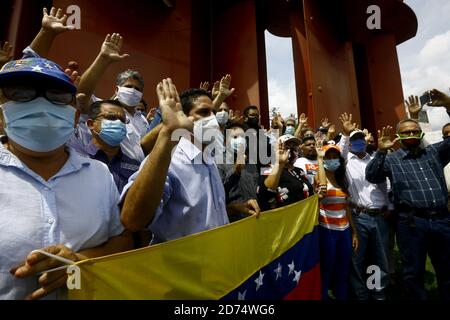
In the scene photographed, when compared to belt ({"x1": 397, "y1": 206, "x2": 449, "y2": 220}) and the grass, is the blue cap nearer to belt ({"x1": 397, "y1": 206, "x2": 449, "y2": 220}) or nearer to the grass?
belt ({"x1": 397, "y1": 206, "x2": 449, "y2": 220})

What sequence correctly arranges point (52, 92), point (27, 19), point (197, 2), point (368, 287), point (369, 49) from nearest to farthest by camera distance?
point (52, 92) < point (368, 287) < point (27, 19) < point (197, 2) < point (369, 49)

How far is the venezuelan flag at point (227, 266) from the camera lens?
3.93 ft

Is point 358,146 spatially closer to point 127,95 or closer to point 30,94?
point 127,95

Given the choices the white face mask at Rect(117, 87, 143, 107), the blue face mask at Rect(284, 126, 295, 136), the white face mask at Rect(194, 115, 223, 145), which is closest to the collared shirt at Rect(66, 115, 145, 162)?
the white face mask at Rect(117, 87, 143, 107)

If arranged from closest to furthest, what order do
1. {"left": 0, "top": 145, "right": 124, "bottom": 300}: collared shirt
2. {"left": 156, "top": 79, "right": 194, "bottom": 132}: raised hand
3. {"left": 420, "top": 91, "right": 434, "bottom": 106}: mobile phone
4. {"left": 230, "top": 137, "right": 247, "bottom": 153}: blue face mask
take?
{"left": 0, "top": 145, "right": 124, "bottom": 300}: collared shirt
{"left": 156, "top": 79, "right": 194, "bottom": 132}: raised hand
{"left": 230, "top": 137, "right": 247, "bottom": 153}: blue face mask
{"left": 420, "top": 91, "right": 434, "bottom": 106}: mobile phone

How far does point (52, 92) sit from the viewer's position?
3.99ft

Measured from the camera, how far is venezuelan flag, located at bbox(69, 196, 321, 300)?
3.93 ft


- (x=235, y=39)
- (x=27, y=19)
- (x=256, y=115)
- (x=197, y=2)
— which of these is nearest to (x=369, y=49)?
(x=235, y=39)

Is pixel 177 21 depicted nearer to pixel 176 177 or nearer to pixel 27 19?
pixel 27 19

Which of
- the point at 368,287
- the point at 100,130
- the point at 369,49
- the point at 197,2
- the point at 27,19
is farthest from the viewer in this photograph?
the point at 369,49

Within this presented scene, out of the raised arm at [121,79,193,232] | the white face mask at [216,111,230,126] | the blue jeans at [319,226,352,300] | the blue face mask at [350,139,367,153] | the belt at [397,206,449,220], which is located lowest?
the blue jeans at [319,226,352,300]

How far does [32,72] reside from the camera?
113cm

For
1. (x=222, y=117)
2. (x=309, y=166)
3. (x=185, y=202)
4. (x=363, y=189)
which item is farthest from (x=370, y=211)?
(x=185, y=202)

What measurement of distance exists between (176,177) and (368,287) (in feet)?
9.36
